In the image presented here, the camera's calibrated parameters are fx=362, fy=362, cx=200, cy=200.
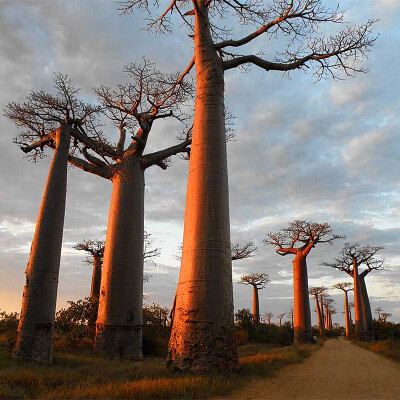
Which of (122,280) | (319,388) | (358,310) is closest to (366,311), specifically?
(358,310)

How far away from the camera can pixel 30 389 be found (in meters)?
3.60

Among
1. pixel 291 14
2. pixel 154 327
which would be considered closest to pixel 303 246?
pixel 154 327

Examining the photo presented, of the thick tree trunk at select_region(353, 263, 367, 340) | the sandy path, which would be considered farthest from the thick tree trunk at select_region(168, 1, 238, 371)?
the thick tree trunk at select_region(353, 263, 367, 340)

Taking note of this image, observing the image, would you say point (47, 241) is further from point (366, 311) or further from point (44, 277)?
point (366, 311)

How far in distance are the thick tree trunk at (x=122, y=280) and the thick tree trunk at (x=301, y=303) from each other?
11.6 meters

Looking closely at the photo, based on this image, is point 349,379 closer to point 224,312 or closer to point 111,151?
point 224,312

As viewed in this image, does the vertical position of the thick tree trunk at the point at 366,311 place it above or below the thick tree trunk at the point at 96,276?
below

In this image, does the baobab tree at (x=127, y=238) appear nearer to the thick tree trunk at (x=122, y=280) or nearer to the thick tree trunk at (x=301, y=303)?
the thick tree trunk at (x=122, y=280)

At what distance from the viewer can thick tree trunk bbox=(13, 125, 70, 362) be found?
20.5 ft

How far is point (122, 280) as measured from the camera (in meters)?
8.29

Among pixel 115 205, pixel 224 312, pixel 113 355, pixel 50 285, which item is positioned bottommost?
pixel 113 355

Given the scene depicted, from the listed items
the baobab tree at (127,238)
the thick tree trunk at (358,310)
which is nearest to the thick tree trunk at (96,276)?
the baobab tree at (127,238)

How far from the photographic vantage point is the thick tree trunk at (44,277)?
626cm

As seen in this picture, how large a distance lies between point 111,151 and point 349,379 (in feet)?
23.9
